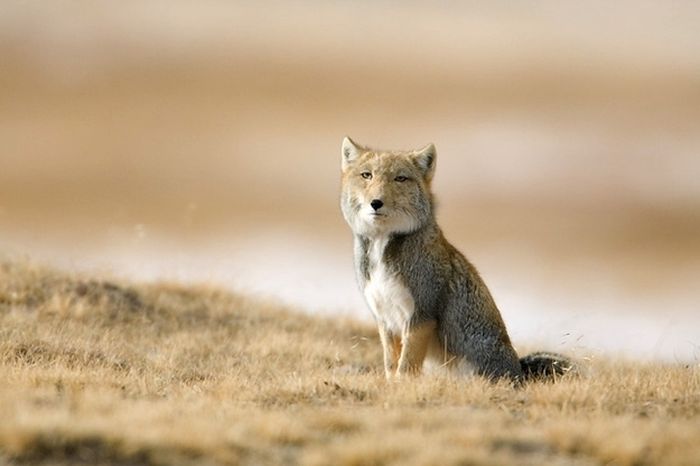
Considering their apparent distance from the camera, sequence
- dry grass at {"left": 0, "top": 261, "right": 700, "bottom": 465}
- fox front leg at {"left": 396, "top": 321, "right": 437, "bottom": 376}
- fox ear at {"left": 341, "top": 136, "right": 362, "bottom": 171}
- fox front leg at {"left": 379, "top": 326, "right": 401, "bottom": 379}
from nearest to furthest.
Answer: dry grass at {"left": 0, "top": 261, "right": 700, "bottom": 465}
fox front leg at {"left": 396, "top": 321, "right": 437, "bottom": 376}
fox front leg at {"left": 379, "top": 326, "right": 401, "bottom": 379}
fox ear at {"left": 341, "top": 136, "right": 362, "bottom": 171}

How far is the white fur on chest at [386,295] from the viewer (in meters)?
10.1

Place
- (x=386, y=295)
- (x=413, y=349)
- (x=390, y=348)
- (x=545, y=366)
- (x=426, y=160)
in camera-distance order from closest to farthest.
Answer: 1. (x=413, y=349)
2. (x=386, y=295)
3. (x=390, y=348)
4. (x=426, y=160)
5. (x=545, y=366)

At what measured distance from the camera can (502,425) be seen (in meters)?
8.02

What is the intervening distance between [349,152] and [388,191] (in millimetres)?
882

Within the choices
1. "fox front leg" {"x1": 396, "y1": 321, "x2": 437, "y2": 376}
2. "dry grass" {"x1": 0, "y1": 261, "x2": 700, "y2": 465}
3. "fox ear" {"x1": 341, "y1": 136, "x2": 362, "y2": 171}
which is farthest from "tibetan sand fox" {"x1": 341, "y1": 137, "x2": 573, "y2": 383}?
"dry grass" {"x1": 0, "y1": 261, "x2": 700, "y2": 465}

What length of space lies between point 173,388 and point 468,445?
3720mm

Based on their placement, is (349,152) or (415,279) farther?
(349,152)

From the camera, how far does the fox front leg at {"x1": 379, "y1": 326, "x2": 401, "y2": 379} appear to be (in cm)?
1040

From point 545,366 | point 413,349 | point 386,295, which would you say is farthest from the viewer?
point 545,366

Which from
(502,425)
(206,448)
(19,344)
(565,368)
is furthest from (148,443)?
(19,344)

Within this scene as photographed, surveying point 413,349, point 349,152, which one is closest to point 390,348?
point 413,349

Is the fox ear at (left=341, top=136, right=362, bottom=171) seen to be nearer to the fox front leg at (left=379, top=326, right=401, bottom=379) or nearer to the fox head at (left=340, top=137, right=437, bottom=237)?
the fox head at (left=340, top=137, right=437, bottom=237)

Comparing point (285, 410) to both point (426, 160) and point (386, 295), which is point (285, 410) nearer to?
point (386, 295)

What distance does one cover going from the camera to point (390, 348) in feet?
34.2
